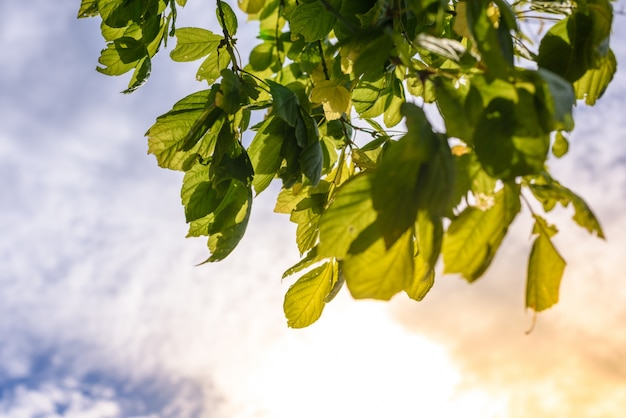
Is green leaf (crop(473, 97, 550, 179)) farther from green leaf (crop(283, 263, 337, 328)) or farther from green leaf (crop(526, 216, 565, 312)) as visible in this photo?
green leaf (crop(283, 263, 337, 328))

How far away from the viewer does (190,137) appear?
900 mm

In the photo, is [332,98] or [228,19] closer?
[332,98]

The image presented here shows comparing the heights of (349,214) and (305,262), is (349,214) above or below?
below

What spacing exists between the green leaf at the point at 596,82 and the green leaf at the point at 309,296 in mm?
501

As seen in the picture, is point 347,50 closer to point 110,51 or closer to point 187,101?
point 187,101

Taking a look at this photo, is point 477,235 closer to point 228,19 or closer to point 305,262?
point 305,262

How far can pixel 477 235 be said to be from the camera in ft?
2.10

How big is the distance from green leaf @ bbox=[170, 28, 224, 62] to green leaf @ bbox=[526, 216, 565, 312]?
93cm

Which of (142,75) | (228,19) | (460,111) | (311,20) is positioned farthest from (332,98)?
(460,111)

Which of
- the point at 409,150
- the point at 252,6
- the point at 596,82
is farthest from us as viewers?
the point at 252,6

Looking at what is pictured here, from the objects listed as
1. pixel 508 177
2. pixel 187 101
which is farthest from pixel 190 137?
pixel 508 177

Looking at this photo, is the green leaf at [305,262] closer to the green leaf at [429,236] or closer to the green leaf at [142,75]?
the green leaf at [429,236]

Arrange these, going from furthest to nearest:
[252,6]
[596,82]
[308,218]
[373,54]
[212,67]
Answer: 1. [252,6]
2. [212,67]
3. [308,218]
4. [596,82]
5. [373,54]

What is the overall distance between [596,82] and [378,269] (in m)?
0.50
